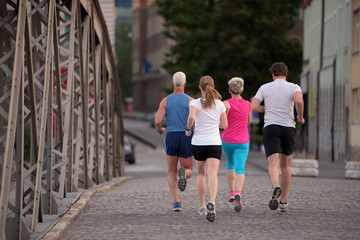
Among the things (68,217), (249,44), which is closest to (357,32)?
(249,44)

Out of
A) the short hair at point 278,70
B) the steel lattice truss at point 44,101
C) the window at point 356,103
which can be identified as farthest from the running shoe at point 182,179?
the window at point 356,103

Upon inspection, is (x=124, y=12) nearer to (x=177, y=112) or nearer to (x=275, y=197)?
(x=177, y=112)

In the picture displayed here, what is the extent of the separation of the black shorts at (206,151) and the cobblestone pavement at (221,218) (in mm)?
686

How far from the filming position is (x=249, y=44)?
57.3 m

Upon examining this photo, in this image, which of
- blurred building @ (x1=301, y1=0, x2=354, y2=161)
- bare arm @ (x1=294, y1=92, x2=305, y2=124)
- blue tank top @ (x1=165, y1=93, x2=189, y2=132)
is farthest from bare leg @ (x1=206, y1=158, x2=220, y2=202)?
blurred building @ (x1=301, y1=0, x2=354, y2=161)

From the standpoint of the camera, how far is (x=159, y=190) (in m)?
15.5

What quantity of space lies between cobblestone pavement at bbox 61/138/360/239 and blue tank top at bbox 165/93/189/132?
3.30 ft

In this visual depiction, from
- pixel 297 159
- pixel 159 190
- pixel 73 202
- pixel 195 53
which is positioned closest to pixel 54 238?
pixel 73 202

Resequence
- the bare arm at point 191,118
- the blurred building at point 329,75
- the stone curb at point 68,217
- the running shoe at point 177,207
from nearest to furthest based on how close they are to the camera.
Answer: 1. the stone curb at point 68,217
2. the bare arm at point 191,118
3. the running shoe at point 177,207
4. the blurred building at point 329,75

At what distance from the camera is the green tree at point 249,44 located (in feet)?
187

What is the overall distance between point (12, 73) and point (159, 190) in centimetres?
745

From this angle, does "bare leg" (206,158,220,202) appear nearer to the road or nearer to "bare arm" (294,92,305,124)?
the road

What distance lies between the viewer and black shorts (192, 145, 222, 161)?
35.2ft

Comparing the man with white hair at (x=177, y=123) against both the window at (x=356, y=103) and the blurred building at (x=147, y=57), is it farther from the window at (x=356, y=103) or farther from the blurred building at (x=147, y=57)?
the blurred building at (x=147, y=57)
